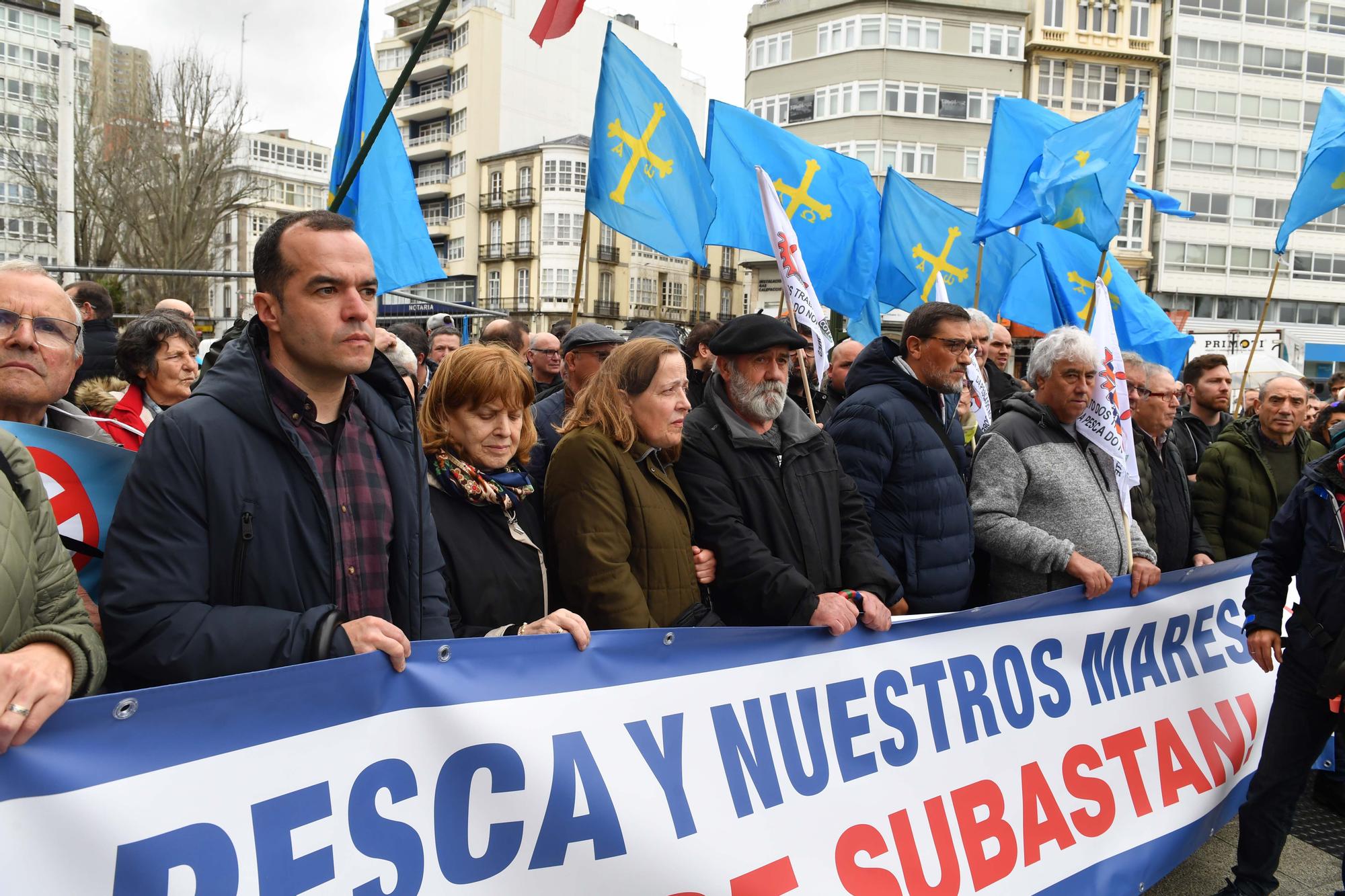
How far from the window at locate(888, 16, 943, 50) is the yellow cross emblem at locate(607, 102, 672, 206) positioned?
1583 inches

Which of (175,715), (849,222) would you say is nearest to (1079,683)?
(175,715)

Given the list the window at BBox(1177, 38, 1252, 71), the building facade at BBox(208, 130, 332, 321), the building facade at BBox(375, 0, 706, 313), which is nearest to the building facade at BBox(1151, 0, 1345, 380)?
the window at BBox(1177, 38, 1252, 71)

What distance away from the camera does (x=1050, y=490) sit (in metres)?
4.30

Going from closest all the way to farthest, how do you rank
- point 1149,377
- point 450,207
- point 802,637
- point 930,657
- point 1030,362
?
point 802,637 → point 930,657 → point 1030,362 → point 1149,377 → point 450,207

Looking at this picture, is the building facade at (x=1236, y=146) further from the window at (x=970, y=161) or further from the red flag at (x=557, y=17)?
the red flag at (x=557, y=17)

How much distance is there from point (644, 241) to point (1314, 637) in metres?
4.21

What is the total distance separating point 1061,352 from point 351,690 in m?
3.42

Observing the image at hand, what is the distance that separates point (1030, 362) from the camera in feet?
15.4

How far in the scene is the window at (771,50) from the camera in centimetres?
4512

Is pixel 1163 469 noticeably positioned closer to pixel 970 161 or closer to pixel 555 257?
pixel 970 161

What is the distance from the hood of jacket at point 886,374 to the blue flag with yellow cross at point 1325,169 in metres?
5.50

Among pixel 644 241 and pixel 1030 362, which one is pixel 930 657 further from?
pixel 644 241

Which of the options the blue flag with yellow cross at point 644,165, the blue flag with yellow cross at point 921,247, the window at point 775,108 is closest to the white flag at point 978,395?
the blue flag with yellow cross at point 644,165

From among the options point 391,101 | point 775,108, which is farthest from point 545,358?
point 775,108
